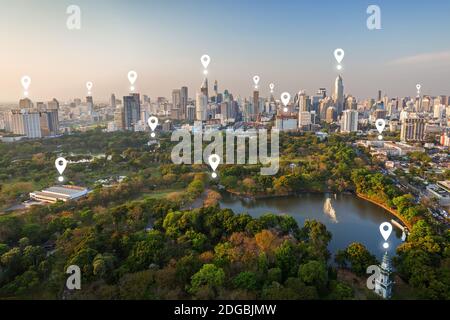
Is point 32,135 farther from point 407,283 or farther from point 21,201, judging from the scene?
point 407,283

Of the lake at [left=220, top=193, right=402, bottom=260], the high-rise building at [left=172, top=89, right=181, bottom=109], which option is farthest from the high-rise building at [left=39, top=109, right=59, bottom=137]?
the lake at [left=220, top=193, right=402, bottom=260]

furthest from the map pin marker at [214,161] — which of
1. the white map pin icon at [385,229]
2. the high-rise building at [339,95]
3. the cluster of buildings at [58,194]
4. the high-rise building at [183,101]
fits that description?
the high-rise building at [339,95]

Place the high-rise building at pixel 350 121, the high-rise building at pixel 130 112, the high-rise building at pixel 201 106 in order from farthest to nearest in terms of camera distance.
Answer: the high-rise building at pixel 201 106 → the high-rise building at pixel 130 112 → the high-rise building at pixel 350 121

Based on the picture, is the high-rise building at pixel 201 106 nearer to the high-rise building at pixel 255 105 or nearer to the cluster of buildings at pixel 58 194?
the high-rise building at pixel 255 105

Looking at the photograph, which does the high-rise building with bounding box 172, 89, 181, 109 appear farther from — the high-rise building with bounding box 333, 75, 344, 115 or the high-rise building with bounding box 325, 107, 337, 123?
the high-rise building with bounding box 333, 75, 344, 115

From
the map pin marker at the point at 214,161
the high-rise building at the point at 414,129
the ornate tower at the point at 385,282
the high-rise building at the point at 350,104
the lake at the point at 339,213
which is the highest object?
the high-rise building at the point at 350,104

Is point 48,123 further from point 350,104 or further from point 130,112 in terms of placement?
point 350,104
